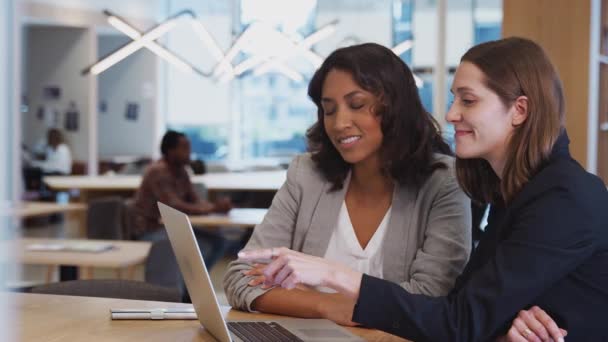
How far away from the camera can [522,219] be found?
1646 millimetres

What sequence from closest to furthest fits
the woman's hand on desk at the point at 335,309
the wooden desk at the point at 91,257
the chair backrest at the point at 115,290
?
1. the woman's hand on desk at the point at 335,309
2. the chair backrest at the point at 115,290
3. the wooden desk at the point at 91,257

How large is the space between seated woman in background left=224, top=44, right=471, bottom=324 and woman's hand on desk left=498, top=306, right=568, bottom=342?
1.78 feet

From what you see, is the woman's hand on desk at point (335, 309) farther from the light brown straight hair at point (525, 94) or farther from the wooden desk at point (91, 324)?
the light brown straight hair at point (525, 94)

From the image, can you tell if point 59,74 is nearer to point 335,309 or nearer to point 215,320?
point 335,309

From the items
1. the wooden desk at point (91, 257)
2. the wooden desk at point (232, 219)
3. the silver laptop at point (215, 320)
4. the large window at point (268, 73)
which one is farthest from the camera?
the large window at point (268, 73)

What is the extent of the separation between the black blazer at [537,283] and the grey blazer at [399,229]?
1.56ft

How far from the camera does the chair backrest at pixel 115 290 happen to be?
249cm

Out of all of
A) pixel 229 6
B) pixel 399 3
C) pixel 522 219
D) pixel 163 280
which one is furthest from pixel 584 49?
pixel 229 6

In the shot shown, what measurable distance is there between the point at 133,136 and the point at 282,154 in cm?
263

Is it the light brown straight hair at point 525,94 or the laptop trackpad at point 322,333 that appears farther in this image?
the laptop trackpad at point 322,333

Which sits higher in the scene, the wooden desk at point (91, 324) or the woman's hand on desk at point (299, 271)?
the woman's hand on desk at point (299, 271)

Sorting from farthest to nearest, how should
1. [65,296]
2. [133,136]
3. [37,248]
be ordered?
[133,136] < [37,248] < [65,296]

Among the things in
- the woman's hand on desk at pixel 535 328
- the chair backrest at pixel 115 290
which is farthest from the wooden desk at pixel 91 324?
the woman's hand on desk at pixel 535 328

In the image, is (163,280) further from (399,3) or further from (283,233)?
(399,3)
